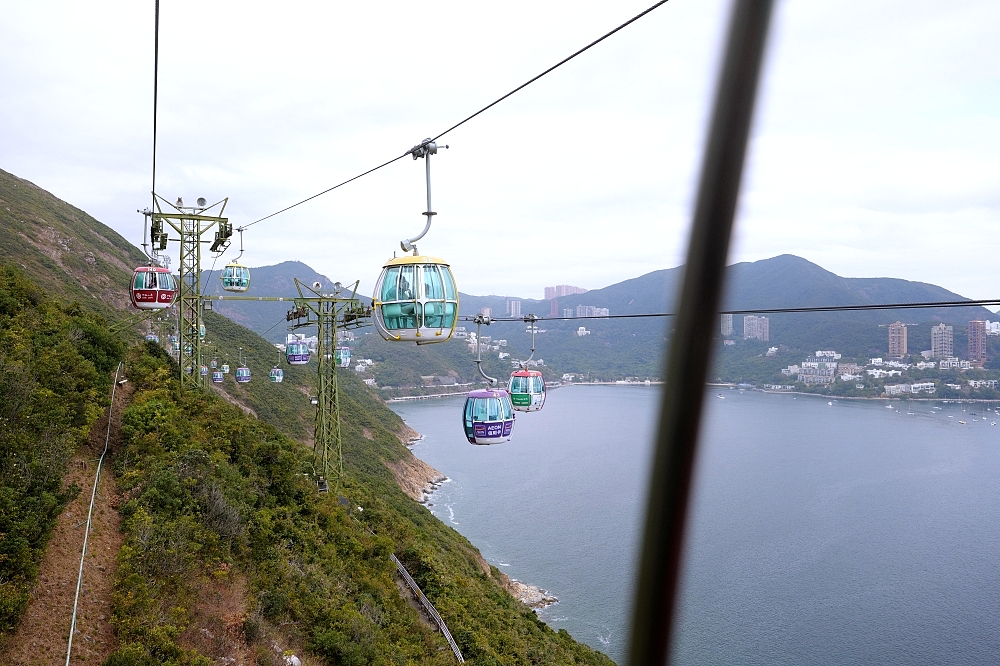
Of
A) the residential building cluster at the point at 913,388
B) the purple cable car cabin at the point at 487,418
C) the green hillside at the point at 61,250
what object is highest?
the green hillside at the point at 61,250

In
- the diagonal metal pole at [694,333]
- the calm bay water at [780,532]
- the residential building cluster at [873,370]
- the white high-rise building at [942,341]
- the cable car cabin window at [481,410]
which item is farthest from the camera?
the residential building cluster at [873,370]

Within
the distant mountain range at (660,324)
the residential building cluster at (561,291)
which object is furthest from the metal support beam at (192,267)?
the residential building cluster at (561,291)

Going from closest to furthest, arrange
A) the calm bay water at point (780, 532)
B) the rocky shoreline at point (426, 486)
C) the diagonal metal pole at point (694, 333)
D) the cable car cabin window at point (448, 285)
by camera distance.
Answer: the diagonal metal pole at point (694, 333)
the cable car cabin window at point (448, 285)
the calm bay water at point (780, 532)
the rocky shoreline at point (426, 486)

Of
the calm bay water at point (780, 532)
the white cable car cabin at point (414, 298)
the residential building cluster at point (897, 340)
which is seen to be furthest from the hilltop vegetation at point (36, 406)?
the residential building cluster at point (897, 340)

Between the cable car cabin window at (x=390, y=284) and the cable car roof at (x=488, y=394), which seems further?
the cable car roof at (x=488, y=394)

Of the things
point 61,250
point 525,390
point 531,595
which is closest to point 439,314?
point 525,390

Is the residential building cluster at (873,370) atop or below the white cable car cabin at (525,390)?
below

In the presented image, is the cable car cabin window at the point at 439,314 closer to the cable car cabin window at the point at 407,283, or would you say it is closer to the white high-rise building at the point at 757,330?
the cable car cabin window at the point at 407,283
